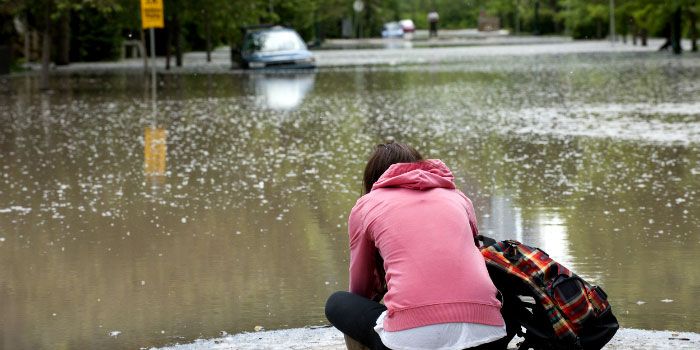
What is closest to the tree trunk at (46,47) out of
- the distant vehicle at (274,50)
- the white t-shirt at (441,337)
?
the distant vehicle at (274,50)

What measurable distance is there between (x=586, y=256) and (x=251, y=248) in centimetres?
217

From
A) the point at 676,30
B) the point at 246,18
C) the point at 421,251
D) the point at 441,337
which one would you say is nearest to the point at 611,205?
the point at 421,251

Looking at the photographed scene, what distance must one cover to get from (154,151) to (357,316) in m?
11.4

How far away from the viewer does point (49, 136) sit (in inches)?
702

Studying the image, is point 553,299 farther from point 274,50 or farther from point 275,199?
point 274,50

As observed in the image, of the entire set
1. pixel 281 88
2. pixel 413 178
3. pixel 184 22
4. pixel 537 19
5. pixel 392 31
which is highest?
pixel 537 19

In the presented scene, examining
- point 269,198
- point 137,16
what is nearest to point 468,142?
point 269,198

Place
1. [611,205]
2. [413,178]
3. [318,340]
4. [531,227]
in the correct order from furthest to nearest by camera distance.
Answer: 1. [611,205]
2. [531,227]
3. [318,340]
4. [413,178]

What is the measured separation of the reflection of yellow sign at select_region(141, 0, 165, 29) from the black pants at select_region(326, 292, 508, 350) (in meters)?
29.4

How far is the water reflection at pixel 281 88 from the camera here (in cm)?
2439

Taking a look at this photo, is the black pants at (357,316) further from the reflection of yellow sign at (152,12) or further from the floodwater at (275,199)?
the reflection of yellow sign at (152,12)

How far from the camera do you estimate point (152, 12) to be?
33625mm

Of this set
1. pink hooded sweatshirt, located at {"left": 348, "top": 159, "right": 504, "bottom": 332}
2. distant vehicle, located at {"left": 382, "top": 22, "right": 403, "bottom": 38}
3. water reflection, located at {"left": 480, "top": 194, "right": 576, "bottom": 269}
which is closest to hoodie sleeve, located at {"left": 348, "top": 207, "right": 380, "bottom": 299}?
pink hooded sweatshirt, located at {"left": 348, "top": 159, "right": 504, "bottom": 332}

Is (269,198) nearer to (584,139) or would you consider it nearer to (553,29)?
(584,139)
